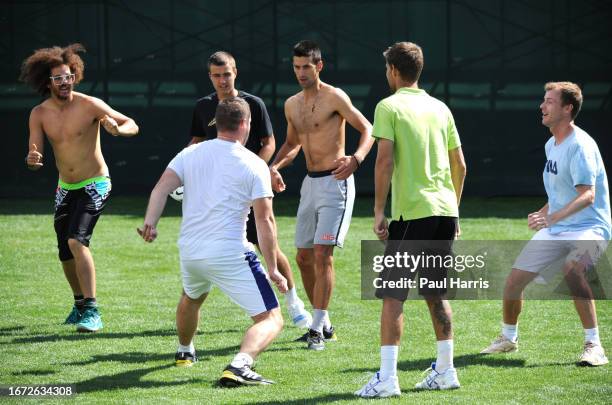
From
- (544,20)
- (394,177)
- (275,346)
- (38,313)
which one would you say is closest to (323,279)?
(275,346)

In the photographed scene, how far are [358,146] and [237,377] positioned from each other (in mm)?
2217

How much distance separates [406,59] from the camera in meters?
6.29

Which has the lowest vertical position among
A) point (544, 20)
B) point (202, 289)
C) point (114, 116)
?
point (202, 289)

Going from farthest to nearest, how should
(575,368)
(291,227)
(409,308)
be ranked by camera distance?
(291,227) < (409,308) < (575,368)

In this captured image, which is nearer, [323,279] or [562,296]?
[323,279]

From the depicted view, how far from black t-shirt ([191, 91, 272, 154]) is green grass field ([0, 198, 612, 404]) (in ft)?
4.80

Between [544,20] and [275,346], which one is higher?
[544,20]

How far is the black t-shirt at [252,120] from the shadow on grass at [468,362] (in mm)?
Answer: 2128

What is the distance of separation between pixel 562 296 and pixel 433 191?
389 centimetres

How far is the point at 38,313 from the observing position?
356 inches

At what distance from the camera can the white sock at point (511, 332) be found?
24.5ft

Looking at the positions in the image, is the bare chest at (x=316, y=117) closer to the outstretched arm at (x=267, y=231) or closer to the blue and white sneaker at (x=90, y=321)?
the outstretched arm at (x=267, y=231)

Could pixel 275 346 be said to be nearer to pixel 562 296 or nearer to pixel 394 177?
pixel 394 177

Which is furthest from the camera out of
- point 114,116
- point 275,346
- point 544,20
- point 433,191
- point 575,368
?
point 544,20
